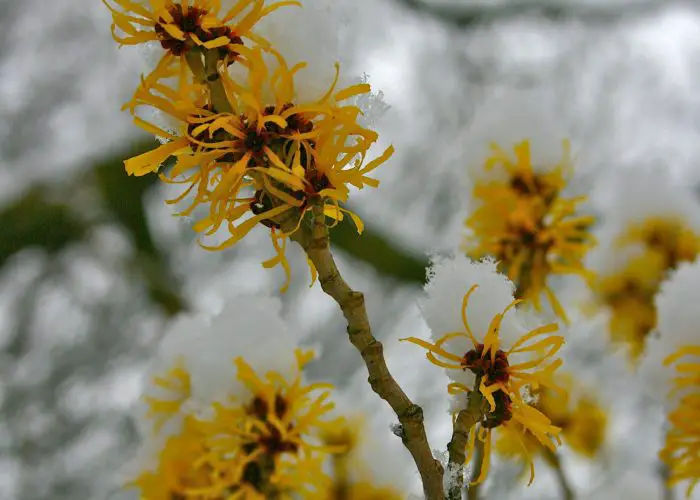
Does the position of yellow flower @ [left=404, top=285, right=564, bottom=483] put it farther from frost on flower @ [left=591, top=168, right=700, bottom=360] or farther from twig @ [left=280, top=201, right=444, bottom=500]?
frost on flower @ [left=591, top=168, right=700, bottom=360]

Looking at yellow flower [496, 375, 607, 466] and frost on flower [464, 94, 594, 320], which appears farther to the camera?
yellow flower [496, 375, 607, 466]

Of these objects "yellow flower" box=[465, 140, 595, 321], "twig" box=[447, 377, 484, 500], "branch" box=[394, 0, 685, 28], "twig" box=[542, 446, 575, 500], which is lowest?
"twig" box=[447, 377, 484, 500]

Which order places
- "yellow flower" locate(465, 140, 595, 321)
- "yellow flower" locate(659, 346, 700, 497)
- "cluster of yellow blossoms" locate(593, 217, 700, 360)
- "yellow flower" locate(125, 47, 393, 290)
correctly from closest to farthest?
"yellow flower" locate(125, 47, 393, 290), "yellow flower" locate(659, 346, 700, 497), "yellow flower" locate(465, 140, 595, 321), "cluster of yellow blossoms" locate(593, 217, 700, 360)

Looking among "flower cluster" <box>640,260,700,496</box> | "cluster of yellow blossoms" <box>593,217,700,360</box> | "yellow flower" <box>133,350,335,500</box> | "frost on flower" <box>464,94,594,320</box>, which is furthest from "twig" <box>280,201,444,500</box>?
"cluster of yellow blossoms" <box>593,217,700,360</box>

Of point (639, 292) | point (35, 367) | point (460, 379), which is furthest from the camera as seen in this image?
point (35, 367)

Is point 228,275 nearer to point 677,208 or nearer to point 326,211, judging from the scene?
point 677,208

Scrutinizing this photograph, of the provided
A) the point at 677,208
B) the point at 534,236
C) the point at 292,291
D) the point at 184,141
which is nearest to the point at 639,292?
the point at 677,208

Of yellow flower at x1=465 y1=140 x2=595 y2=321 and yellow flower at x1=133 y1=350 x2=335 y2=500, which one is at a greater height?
yellow flower at x1=465 y1=140 x2=595 y2=321
